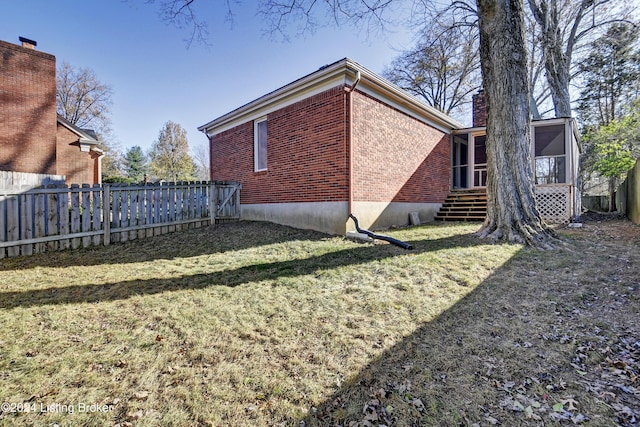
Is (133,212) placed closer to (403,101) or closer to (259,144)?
(259,144)

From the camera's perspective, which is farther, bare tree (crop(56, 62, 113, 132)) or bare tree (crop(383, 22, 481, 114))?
bare tree (crop(56, 62, 113, 132))

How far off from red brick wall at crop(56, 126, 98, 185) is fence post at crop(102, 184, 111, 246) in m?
12.5

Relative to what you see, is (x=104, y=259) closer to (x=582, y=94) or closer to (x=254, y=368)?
(x=254, y=368)

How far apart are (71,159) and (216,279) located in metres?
17.5

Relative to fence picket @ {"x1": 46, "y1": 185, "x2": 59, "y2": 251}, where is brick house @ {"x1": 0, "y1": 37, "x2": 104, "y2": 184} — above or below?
above

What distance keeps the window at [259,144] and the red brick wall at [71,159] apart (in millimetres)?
12708

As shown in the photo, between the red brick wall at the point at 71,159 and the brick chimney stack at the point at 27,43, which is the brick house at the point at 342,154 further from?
the red brick wall at the point at 71,159

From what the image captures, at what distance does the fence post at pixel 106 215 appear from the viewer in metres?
6.59

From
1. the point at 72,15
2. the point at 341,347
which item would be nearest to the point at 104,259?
the point at 341,347

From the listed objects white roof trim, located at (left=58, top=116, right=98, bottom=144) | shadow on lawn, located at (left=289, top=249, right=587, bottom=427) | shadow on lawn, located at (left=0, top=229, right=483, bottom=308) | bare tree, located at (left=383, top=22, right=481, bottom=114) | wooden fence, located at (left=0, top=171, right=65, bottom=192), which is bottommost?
shadow on lawn, located at (left=289, top=249, right=587, bottom=427)

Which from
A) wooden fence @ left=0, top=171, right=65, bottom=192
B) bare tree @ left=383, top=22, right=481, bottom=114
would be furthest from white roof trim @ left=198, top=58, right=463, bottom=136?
bare tree @ left=383, top=22, right=481, bottom=114

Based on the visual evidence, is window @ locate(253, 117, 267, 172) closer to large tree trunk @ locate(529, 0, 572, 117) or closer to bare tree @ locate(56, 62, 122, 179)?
large tree trunk @ locate(529, 0, 572, 117)

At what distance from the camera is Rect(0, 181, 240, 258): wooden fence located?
18.2 feet

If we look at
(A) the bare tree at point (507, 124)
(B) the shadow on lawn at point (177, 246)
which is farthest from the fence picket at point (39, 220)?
(A) the bare tree at point (507, 124)
